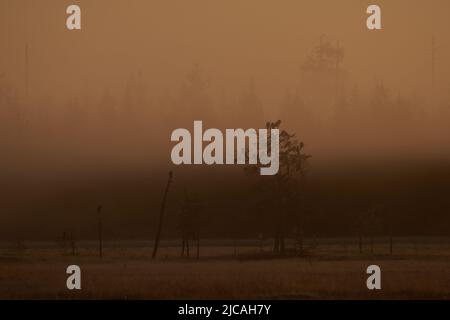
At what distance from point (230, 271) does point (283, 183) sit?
2.17 meters

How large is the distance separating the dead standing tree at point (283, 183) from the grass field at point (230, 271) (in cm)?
53

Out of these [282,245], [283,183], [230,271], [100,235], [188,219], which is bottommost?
[230,271]

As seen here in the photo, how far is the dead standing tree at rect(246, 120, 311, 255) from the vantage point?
16.9 metres

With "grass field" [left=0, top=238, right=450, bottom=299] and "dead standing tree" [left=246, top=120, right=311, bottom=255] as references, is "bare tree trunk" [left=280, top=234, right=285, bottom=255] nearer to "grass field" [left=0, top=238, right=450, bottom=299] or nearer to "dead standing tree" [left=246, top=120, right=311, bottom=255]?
"dead standing tree" [left=246, top=120, right=311, bottom=255]

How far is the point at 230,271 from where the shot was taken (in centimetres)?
1681

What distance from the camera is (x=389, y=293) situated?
15.9 meters

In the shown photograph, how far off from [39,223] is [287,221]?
16.6 feet

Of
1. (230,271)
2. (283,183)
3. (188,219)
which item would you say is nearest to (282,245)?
(283,183)

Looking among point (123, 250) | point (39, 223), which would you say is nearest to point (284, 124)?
point (123, 250)

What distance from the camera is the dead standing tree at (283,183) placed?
667 inches

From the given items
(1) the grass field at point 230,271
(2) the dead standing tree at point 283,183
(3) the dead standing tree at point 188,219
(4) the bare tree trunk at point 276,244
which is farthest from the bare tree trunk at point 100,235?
(4) the bare tree trunk at point 276,244

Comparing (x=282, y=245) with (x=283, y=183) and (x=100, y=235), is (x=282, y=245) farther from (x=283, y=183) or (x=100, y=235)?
(x=100, y=235)

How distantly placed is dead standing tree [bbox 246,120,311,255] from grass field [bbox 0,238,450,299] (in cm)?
53

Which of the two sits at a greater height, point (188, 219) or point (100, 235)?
point (188, 219)
